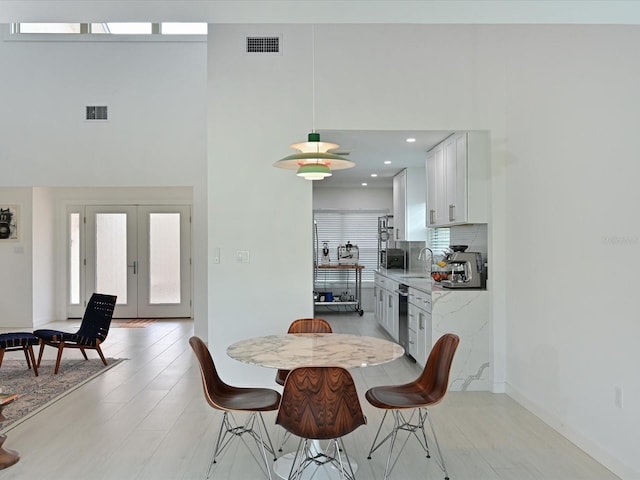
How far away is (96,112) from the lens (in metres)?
7.70

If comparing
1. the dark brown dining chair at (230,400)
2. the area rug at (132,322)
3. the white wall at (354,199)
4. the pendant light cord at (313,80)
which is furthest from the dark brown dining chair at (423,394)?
the white wall at (354,199)

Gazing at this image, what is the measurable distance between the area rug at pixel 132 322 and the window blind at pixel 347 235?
325cm

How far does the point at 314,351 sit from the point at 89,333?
12.2 feet

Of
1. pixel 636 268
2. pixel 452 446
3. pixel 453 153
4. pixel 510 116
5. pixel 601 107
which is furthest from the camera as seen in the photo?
pixel 453 153

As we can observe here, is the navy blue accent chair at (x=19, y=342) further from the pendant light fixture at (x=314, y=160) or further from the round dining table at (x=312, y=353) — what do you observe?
the pendant light fixture at (x=314, y=160)

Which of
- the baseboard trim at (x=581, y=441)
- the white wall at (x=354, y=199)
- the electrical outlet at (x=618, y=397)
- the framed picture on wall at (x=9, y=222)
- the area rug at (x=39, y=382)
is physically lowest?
the area rug at (x=39, y=382)

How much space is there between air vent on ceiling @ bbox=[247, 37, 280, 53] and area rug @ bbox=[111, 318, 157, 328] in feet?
19.1

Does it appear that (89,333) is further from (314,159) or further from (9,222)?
(9,222)

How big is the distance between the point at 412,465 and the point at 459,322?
1.91 meters

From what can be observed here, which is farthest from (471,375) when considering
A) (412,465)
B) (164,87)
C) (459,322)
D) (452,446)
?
(164,87)

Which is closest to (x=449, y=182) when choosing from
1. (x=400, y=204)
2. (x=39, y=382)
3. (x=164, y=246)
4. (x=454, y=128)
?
(x=454, y=128)

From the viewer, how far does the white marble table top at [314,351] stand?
2955mm

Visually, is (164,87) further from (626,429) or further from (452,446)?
(626,429)

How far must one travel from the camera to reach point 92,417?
4309mm
